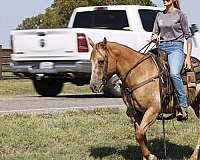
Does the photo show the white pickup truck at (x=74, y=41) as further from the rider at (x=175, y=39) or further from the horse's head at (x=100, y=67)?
the horse's head at (x=100, y=67)

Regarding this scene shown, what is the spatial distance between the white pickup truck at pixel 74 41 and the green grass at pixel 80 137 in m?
4.11

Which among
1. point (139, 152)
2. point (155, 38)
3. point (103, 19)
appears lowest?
point (103, 19)

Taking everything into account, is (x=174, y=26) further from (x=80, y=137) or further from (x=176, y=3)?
(x=80, y=137)

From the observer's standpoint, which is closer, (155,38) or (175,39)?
(175,39)

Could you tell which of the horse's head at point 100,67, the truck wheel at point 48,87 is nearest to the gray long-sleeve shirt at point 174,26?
the horse's head at point 100,67

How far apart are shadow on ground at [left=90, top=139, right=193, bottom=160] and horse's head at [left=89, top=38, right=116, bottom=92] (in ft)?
5.33

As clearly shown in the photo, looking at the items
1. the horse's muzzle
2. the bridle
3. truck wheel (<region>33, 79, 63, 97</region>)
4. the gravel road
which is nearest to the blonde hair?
the bridle

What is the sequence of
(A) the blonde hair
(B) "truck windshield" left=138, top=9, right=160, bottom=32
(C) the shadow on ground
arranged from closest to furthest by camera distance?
1. (A) the blonde hair
2. (C) the shadow on ground
3. (B) "truck windshield" left=138, top=9, right=160, bottom=32

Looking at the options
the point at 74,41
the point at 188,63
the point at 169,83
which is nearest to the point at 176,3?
the point at 188,63

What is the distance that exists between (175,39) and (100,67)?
134cm

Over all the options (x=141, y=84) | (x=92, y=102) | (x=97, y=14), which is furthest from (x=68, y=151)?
(x=97, y=14)

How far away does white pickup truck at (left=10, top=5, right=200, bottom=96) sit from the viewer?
629 inches

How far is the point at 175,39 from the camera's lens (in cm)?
855

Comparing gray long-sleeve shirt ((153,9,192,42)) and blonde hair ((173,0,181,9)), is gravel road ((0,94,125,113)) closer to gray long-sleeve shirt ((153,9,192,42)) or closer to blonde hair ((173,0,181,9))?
gray long-sleeve shirt ((153,9,192,42))
